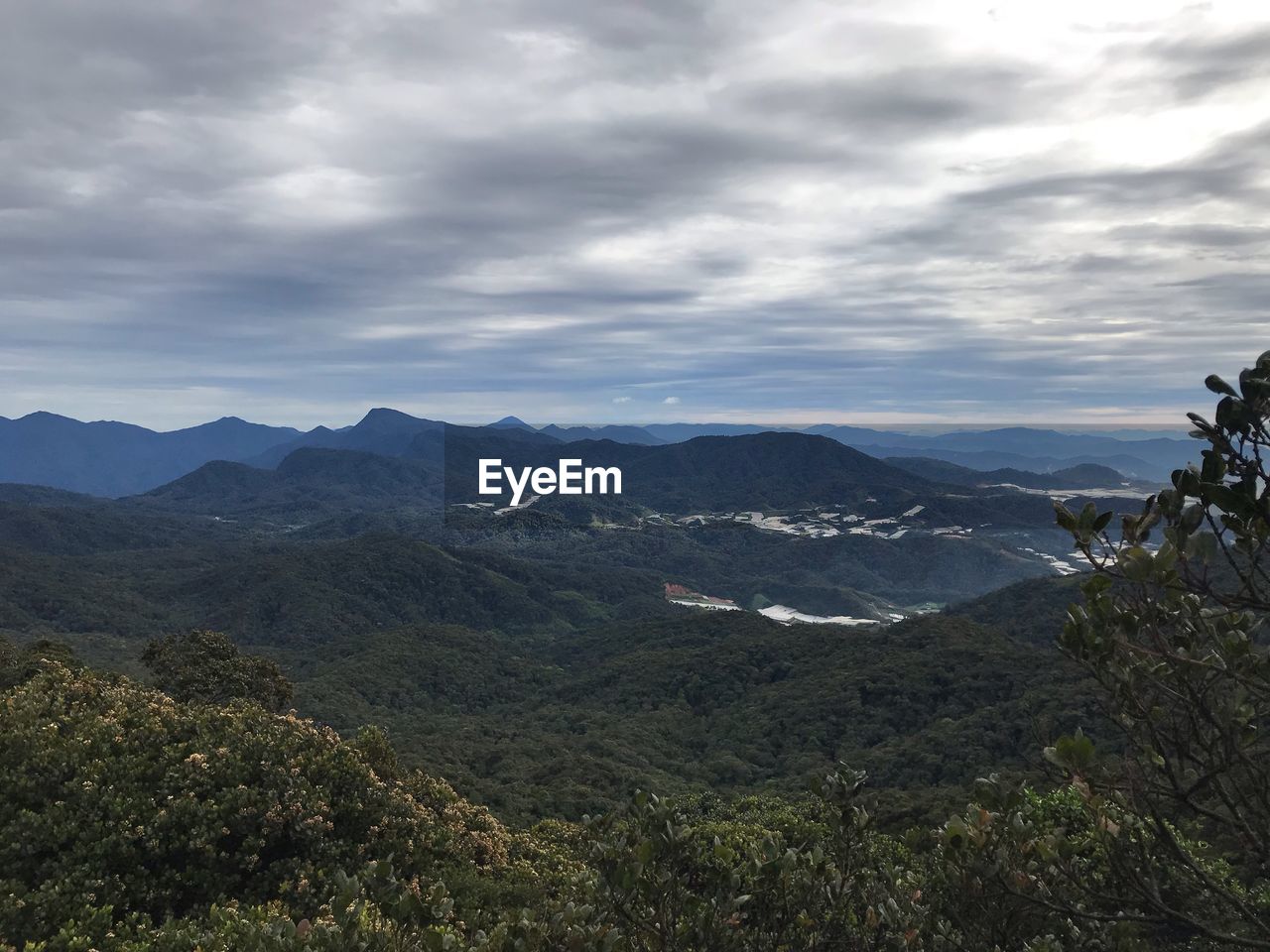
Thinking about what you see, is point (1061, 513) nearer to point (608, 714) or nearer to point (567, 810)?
point (567, 810)

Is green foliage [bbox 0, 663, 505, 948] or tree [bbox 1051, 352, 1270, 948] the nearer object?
tree [bbox 1051, 352, 1270, 948]

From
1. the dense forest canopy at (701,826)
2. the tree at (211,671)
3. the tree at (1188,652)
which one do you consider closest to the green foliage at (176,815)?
the dense forest canopy at (701,826)

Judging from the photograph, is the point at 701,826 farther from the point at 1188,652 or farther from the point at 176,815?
the point at 1188,652

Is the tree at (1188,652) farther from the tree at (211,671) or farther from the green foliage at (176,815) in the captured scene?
the tree at (211,671)

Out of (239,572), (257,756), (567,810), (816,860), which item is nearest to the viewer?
(816,860)

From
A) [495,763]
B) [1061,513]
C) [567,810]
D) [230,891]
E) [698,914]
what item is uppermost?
[1061,513]

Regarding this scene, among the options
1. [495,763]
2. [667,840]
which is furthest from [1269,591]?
[495,763]

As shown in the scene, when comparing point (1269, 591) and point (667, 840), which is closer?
point (1269, 591)

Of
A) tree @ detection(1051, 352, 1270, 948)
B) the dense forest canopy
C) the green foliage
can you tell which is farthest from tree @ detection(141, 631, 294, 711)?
tree @ detection(1051, 352, 1270, 948)

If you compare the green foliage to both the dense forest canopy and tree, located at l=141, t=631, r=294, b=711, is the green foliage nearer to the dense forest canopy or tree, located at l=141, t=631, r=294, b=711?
the dense forest canopy
